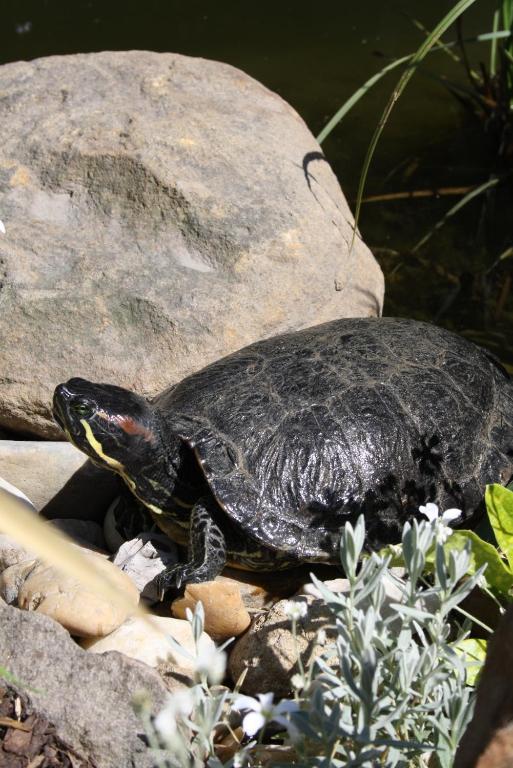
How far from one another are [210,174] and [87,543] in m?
1.79

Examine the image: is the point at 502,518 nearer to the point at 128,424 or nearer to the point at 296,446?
the point at 296,446

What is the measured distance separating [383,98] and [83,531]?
5918 millimetres

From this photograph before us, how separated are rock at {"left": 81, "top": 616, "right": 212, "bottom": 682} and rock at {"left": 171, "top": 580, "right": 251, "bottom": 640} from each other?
0.18 metres

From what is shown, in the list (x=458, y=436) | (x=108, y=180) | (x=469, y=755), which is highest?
(x=108, y=180)

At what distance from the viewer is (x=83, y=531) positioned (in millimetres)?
3516

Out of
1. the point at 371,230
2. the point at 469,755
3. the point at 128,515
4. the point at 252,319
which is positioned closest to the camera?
the point at 469,755

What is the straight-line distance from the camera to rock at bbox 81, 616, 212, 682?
250cm

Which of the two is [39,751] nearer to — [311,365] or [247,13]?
[311,365]

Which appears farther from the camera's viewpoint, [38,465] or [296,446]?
[38,465]

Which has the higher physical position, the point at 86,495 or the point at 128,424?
the point at 128,424

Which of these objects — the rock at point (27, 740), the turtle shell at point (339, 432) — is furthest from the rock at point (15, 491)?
the rock at point (27, 740)

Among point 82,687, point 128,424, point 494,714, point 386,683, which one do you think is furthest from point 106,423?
point 494,714

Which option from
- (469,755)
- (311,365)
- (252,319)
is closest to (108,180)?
(252,319)

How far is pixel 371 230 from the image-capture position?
6.04 meters
